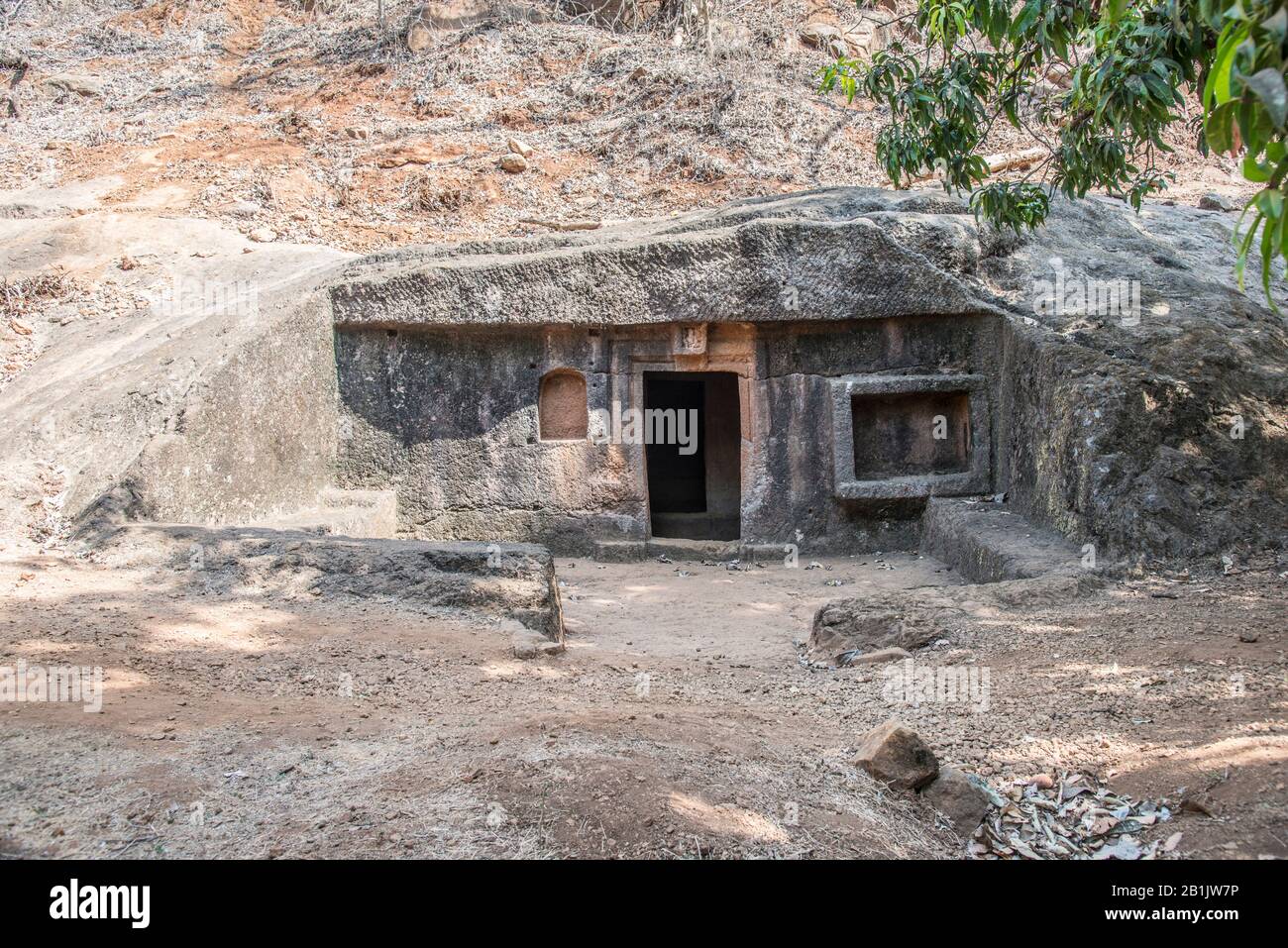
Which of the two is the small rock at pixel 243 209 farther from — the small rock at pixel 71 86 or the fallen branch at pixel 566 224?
the small rock at pixel 71 86

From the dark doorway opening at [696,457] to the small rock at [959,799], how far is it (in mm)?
5899

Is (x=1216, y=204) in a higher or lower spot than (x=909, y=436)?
higher

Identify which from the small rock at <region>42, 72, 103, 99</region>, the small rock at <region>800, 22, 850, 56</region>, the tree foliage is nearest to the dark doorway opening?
the tree foliage

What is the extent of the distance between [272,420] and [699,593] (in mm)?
3053

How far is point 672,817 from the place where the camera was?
237cm

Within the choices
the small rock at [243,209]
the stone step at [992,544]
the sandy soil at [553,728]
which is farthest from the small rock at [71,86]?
the stone step at [992,544]

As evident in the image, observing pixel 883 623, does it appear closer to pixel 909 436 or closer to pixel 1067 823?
pixel 1067 823

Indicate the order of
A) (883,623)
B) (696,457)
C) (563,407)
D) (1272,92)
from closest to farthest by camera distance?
(1272,92)
(883,623)
(563,407)
(696,457)

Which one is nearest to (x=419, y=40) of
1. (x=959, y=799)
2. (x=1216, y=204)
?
(x=1216, y=204)

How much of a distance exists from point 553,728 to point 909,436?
17.7 ft

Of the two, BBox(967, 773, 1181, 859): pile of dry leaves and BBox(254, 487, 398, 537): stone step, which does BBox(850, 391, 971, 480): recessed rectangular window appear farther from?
BBox(967, 773, 1181, 859): pile of dry leaves

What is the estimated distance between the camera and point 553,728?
117 inches

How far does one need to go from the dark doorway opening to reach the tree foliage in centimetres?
413

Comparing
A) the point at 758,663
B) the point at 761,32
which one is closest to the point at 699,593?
the point at 758,663
